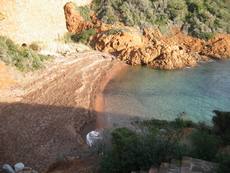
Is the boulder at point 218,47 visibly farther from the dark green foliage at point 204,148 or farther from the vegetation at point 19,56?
the dark green foliage at point 204,148

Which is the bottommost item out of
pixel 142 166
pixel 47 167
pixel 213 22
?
pixel 47 167

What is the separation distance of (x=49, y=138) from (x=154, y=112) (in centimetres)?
613

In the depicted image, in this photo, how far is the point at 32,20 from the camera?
25922 mm

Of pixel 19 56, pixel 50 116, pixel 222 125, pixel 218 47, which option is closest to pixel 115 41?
pixel 218 47

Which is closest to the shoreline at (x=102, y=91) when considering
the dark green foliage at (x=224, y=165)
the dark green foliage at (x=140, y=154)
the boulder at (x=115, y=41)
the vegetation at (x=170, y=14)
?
the boulder at (x=115, y=41)

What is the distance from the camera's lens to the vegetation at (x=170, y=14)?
3192 centimetres

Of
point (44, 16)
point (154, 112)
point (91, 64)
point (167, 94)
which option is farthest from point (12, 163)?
point (44, 16)

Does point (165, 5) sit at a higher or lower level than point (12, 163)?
higher

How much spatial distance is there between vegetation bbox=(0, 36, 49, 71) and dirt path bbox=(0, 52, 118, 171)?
95cm

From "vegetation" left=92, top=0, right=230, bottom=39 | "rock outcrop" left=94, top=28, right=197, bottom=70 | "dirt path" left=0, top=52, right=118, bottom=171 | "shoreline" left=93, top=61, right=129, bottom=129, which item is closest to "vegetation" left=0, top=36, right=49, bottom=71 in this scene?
"dirt path" left=0, top=52, right=118, bottom=171

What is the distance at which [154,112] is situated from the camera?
63.2 feet

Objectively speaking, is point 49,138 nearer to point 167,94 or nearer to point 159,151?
point 159,151

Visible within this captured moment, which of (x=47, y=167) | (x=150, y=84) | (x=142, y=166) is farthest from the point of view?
(x=150, y=84)

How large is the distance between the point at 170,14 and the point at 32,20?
12.9m
